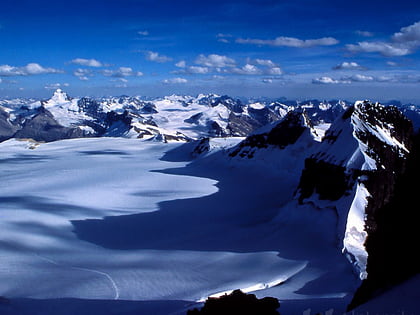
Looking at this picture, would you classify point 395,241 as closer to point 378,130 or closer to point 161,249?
point 161,249

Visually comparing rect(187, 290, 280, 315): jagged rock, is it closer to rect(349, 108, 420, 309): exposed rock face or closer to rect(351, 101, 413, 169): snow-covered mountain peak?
rect(349, 108, 420, 309): exposed rock face

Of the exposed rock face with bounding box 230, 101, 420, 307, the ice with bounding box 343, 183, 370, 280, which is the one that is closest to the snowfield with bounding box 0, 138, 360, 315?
the ice with bounding box 343, 183, 370, 280

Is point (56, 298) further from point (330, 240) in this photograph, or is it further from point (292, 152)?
point (292, 152)

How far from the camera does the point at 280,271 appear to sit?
24.8m

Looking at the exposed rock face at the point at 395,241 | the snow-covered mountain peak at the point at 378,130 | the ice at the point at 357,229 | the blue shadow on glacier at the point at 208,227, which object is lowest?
the blue shadow on glacier at the point at 208,227

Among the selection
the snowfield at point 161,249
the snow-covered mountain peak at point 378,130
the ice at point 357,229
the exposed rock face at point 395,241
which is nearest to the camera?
the exposed rock face at point 395,241

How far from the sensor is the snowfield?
20734 mm

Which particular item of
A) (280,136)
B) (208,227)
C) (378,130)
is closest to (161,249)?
(208,227)

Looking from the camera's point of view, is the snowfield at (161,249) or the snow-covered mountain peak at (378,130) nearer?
the snowfield at (161,249)

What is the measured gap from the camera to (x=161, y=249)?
97.4ft

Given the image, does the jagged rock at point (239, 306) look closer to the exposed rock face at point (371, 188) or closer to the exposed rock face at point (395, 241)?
the exposed rock face at point (395, 241)

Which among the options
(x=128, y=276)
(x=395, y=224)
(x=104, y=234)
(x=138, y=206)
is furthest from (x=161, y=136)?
(x=395, y=224)

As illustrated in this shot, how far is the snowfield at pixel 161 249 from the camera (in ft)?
68.0

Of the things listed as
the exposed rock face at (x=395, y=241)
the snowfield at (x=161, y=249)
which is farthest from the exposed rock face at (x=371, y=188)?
the snowfield at (x=161, y=249)
